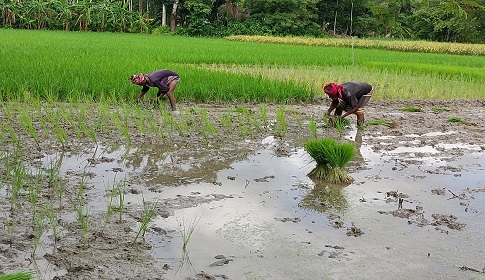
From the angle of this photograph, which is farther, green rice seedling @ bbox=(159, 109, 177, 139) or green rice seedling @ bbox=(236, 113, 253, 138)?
green rice seedling @ bbox=(236, 113, 253, 138)

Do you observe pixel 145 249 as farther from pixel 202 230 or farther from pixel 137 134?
pixel 137 134

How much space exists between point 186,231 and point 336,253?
816 millimetres

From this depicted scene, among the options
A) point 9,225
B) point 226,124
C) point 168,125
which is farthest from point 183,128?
point 9,225

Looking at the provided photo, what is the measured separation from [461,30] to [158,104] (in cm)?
3081

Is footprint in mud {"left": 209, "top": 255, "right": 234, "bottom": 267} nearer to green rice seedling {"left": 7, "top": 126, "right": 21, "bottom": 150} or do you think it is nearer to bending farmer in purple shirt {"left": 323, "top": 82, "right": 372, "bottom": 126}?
green rice seedling {"left": 7, "top": 126, "right": 21, "bottom": 150}

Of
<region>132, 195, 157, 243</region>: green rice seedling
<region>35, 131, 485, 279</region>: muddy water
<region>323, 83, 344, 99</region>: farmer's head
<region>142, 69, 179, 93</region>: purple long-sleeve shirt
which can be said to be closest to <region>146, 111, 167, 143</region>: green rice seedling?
<region>35, 131, 485, 279</region>: muddy water

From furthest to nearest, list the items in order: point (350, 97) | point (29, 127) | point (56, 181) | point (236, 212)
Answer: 1. point (350, 97)
2. point (29, 127)
3. point (56, 181)
4. point (236, 212)

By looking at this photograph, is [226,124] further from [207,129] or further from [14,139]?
[14,139]

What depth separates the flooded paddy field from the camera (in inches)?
104

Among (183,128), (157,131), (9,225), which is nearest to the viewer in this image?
(9,225)

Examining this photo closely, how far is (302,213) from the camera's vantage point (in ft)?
11.4

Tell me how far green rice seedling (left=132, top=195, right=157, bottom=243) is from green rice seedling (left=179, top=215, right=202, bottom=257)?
0.61 ft

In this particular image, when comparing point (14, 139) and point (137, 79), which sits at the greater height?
point (137, 79)

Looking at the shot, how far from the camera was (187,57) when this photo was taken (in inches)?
563
